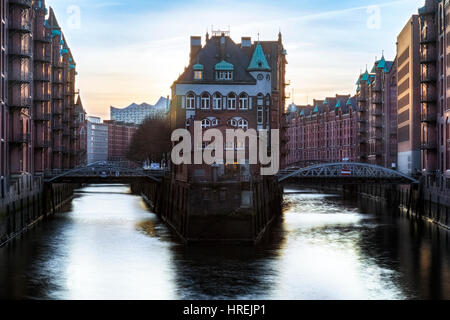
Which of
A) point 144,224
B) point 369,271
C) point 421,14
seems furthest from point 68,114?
point 369,271

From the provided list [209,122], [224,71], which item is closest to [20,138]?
[209,122]

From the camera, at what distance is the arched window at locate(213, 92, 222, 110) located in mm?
62969

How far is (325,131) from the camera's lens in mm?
168500

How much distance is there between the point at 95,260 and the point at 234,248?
363 inches

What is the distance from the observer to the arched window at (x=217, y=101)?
62969 millimetres

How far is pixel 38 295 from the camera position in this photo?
34.2 meters

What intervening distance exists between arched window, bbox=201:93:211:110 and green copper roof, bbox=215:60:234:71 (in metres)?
2.67

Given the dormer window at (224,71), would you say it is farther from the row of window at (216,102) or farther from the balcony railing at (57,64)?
the balcony railing at (57,64)

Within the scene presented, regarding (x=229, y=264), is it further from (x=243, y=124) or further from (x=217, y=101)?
(x=217, y=101)

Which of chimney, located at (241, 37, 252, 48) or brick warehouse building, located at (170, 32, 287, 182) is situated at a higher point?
chimney, located at (241, 37, 252, 48)

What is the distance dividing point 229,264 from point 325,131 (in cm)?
12893

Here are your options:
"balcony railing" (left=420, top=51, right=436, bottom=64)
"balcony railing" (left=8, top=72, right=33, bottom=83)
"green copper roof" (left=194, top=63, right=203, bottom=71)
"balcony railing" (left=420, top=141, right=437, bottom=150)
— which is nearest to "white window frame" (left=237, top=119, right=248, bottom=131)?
"green copper roof" (left=194, top=63, right=203, bottom=71)

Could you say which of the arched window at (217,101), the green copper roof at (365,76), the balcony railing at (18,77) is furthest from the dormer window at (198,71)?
the green copper roof at (365,76)

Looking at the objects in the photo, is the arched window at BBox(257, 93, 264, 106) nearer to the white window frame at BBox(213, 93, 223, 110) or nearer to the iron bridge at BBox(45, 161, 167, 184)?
the white window frame at BBox(213, 93, 223, 110)
